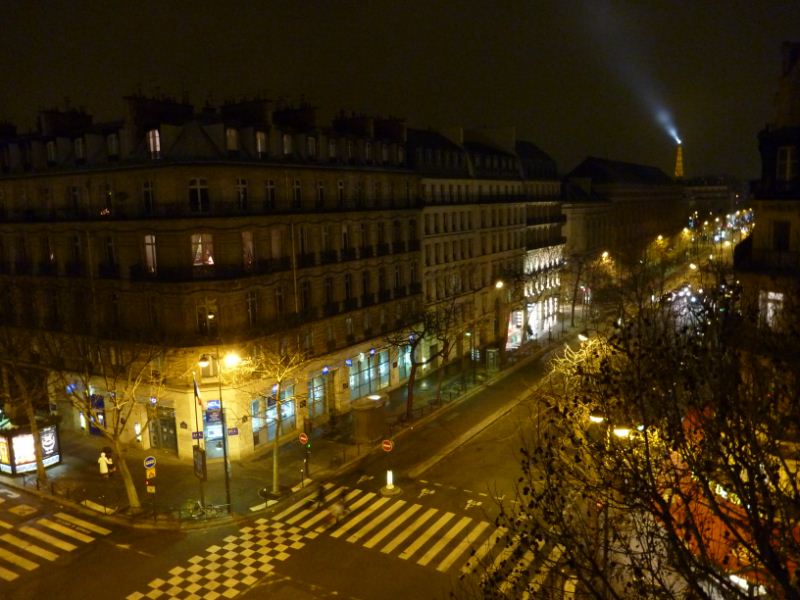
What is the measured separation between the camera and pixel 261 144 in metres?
36.0

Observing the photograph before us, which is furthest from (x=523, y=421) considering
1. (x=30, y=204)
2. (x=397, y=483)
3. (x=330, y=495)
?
(x=30, y=204)

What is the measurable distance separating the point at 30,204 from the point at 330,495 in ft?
84.8

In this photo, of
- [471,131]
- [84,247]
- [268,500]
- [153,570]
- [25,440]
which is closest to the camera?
[153,570]

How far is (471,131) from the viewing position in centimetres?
6881

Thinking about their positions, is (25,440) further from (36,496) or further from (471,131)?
(471,131)

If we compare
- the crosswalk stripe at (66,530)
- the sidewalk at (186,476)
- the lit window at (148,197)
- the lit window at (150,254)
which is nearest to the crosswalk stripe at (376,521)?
the sidewalk at (186,476)

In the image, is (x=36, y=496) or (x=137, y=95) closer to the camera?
(x=36, y=496)

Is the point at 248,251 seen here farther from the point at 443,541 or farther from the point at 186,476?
the point at 443,541

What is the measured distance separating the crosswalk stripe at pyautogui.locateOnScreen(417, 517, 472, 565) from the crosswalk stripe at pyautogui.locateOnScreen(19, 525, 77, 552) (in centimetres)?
1350

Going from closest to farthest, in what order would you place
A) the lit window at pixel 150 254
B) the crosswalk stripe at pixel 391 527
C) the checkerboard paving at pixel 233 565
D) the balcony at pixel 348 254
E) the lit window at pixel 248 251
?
the checkerboard paving at pixel 233 565 → the crosswalk stripe at pixel 391 527 → the lit window at pixel 150 254 → the lit window at pixel 248 251 → the balcony at pixel 348 254

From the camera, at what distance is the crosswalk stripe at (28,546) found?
82.4 ft

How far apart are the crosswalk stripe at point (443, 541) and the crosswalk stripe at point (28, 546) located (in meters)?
13.8

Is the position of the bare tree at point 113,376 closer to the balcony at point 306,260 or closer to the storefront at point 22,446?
the storefront at point 22,446

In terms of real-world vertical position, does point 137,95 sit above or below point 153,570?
above
